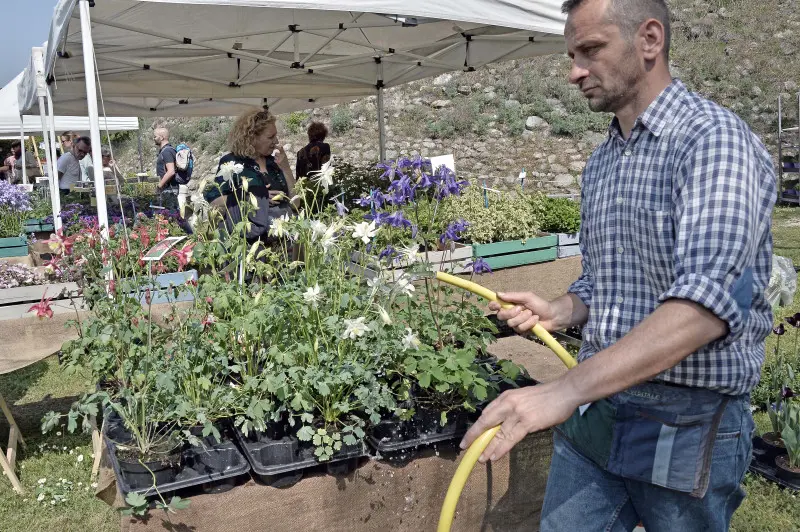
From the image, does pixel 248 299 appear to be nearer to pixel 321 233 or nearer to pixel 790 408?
pixel 321 233

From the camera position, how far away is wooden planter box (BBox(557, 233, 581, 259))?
18.8 ft

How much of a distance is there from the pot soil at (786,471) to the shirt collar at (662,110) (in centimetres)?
220

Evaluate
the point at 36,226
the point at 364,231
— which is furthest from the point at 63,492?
the point at 36,226

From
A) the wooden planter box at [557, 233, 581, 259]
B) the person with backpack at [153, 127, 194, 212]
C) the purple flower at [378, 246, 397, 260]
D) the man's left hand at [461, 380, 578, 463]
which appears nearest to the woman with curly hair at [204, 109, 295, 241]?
the purple flower at [378, 246, 397, 260]

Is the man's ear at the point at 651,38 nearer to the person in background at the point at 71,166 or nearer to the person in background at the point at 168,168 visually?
the person in background at the point at 168,168

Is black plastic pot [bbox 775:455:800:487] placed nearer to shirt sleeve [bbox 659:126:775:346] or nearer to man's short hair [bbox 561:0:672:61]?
shirt sleeve [bbox 659:126:775:346]

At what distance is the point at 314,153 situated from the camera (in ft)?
25.5

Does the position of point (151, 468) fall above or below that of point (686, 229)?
below

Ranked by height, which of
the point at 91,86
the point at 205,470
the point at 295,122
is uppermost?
the point at 295,122

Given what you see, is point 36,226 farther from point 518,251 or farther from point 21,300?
point 518,251

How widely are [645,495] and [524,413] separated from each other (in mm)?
472

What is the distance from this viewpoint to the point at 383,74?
827 cm

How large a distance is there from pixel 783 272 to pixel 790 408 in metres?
0.71

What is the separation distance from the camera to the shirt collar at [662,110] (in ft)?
4.50
